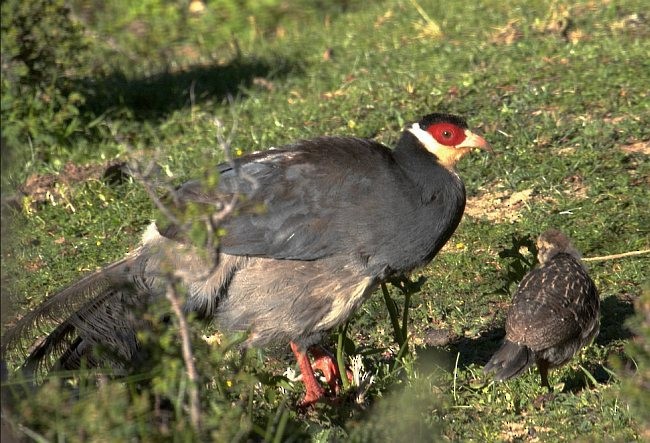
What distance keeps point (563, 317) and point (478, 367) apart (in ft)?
2.29

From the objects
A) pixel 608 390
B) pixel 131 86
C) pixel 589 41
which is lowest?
pixel 131 86

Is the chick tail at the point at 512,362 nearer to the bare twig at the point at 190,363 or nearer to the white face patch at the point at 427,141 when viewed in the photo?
the white face patch at the point at 427,141

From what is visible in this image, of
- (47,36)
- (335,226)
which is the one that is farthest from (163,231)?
(47,36)

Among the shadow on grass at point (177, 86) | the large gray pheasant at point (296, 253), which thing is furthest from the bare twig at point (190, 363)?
the shadow on grass at point (177, 86)

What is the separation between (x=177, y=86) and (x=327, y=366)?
538cm

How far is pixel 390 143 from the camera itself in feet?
29.7

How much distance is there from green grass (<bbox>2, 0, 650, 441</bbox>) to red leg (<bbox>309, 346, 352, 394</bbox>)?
19 cm

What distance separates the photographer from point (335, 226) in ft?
19.9

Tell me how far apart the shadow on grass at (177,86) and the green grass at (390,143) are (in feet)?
0.10

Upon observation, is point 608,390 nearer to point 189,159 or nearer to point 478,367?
point 478,367

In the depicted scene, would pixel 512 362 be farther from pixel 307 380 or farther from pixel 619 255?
pixel 619 255

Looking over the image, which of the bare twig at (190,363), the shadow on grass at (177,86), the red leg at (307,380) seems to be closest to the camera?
the bare twig at (190,363)

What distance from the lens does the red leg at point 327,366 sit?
6.32 meters

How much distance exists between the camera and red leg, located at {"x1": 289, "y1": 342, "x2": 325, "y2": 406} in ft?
20.1
